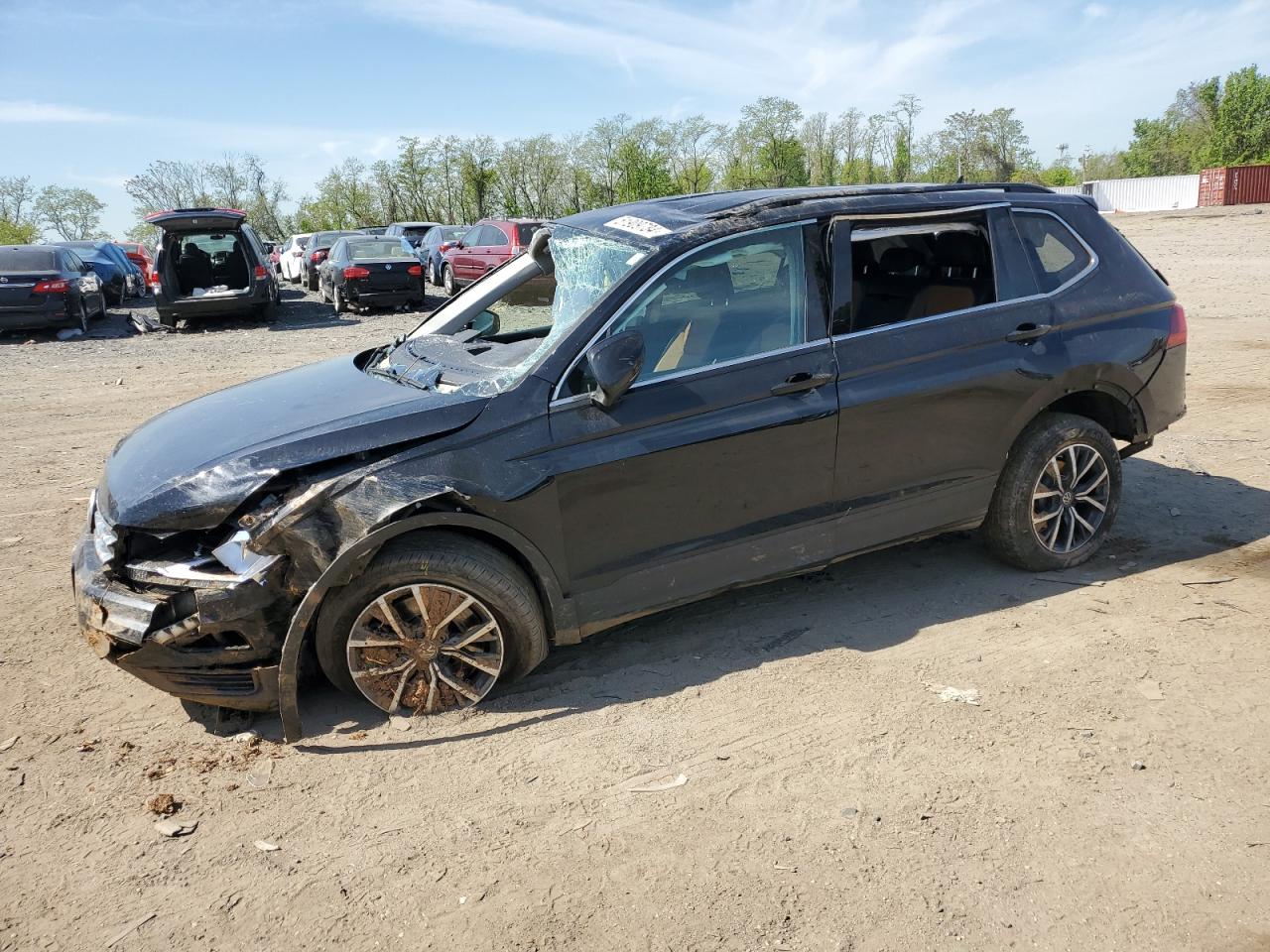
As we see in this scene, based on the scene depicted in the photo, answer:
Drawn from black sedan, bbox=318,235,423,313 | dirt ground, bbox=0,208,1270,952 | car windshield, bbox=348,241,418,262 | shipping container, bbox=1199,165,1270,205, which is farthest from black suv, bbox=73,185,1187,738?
shipping container, bbox=1199,165,1270,205

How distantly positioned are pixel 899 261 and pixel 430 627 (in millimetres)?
2799

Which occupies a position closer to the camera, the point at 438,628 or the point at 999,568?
the point at 438,628

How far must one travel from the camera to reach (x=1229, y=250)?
848 inches

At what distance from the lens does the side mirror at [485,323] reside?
497 centimetres

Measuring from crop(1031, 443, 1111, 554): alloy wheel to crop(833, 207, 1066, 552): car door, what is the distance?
1.11 feet

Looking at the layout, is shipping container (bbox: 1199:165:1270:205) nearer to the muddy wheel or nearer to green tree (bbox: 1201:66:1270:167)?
green tree (bbox: 1201:66:1270:167)

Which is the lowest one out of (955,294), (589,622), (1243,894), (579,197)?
(1243,894)

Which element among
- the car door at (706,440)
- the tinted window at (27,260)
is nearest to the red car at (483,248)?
the tinted window at (27,260)

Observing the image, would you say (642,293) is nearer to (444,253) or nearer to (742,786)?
(742,786)

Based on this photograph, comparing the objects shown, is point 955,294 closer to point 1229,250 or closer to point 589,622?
point 589,622

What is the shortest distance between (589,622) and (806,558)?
3.46 feet

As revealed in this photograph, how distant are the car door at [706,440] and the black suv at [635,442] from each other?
1cm

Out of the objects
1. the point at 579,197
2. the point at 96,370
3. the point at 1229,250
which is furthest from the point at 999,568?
the point at 579,197

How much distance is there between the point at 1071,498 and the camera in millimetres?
4871
